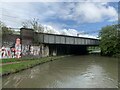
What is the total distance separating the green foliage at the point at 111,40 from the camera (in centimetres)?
4616

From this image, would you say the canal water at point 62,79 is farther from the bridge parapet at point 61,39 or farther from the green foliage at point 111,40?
the green foliage at point 111,40

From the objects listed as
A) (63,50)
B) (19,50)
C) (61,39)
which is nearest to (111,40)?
(61,39)

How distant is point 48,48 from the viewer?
41094 millimetres

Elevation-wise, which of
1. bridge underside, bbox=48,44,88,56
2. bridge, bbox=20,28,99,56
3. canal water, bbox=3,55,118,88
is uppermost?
bridge, bbox=20,28,99,56

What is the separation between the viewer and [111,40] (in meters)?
47.5

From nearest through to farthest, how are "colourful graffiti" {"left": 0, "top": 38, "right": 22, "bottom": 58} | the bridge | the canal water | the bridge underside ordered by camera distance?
the canal water → "colourful graffiti" {"left": 0, "top": 38, "right": 22, "bottom": 58} → the bridge → the bridge underside

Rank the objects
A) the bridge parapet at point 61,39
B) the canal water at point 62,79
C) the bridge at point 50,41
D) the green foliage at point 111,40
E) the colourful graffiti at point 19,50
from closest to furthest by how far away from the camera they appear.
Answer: the canal water at point 62,79, the colourful graffiti at point 19,50, the bridge at point 50,41, the bridge parapet at point 61,39, the green foliage at point 111,40

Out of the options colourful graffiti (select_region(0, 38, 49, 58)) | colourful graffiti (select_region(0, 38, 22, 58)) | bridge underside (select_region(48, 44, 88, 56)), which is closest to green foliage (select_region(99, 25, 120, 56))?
bridge underside (select_region(48, 44, 88, 56))

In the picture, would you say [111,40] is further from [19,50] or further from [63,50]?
[19,50]

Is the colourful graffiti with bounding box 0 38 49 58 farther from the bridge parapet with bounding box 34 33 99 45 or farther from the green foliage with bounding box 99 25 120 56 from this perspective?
the green foliage with bounding box 99 25 120 56

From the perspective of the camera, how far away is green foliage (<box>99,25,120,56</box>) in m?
46.2

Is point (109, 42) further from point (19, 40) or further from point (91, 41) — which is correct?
point (19, 40)

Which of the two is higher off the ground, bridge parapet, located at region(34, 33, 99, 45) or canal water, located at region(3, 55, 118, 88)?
bridge parapet, located at region(34, 33, 99, 45)

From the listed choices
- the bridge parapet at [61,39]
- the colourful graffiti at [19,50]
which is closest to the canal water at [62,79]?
the colourful graffiti at [19,50]
